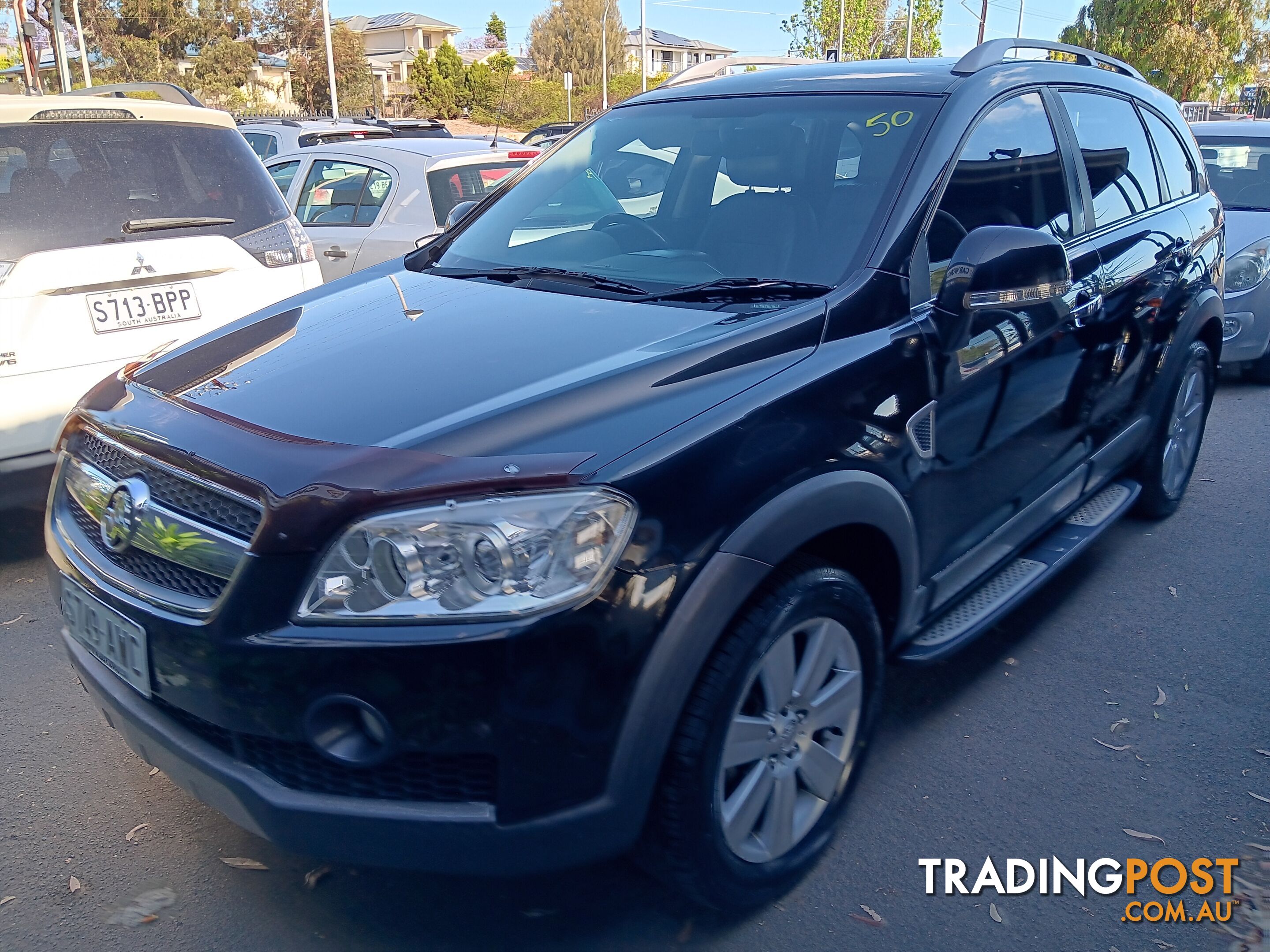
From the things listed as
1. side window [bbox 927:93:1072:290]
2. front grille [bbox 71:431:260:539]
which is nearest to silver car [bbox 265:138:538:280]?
side window [bbox 927:93:1072:290]

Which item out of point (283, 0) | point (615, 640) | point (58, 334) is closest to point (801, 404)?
point (615, 640)

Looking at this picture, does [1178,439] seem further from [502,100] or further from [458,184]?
[502,100]

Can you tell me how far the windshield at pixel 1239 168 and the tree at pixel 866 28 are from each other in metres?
45.8

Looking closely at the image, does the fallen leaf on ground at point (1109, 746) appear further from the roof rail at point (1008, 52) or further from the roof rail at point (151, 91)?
the roof rail at point (151, 91)

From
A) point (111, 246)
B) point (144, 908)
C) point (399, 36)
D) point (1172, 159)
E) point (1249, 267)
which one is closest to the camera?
point (144, 908)

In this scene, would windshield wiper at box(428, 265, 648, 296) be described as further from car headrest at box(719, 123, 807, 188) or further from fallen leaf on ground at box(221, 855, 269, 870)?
fallen leaf on ground at box(221, 855, 269, 870)

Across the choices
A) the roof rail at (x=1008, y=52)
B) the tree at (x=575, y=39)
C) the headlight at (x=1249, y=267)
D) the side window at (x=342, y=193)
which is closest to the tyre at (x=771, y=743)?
the roof rail at (x=1008, y=52)

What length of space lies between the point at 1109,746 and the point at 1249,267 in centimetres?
518

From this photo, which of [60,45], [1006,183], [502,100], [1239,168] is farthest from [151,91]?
[502,100]

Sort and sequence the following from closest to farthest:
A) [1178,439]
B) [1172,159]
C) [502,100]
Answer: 1. [1172,159]
2. [1178,439]
3. [502,100]

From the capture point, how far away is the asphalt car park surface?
2326 mm

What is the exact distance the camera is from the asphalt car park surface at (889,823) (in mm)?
2326

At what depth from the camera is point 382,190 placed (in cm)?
704

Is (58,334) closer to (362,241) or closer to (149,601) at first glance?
(149,601)
